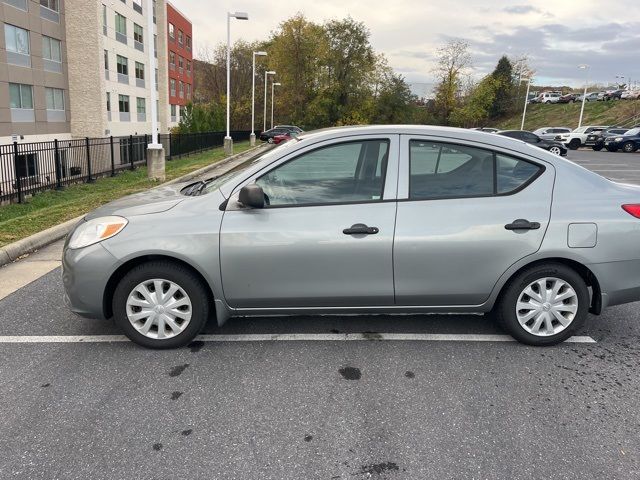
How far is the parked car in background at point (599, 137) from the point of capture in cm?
3532

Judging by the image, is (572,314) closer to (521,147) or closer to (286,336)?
(521,147)

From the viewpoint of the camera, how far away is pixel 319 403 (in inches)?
122

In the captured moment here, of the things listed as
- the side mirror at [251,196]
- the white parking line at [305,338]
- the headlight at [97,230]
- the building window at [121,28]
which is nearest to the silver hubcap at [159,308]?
the white parking line at [305,338]

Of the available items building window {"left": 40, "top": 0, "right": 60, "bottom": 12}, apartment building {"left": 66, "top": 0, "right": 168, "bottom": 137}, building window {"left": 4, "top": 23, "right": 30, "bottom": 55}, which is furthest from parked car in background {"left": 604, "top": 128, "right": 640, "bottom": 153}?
building window {"left": 40, "top": 0, "right": 60, "bottom": 12}

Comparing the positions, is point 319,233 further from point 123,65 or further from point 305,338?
point 123,65

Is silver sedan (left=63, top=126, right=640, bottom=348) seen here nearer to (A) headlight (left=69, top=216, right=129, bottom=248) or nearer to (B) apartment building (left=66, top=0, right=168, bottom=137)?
(A) headlight (left=69, top=216, right=129, bottom=248)

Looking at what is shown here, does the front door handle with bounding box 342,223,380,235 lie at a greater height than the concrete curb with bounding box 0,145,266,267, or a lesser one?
greater

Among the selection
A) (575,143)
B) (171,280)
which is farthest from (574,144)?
(171,280)

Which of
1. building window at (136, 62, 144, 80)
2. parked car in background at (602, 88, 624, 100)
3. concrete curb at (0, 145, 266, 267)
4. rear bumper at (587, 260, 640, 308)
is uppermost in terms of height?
parked car in background at (602, 88, 624, 100)

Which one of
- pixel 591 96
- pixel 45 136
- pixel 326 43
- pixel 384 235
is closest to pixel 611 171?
pixel 384 235

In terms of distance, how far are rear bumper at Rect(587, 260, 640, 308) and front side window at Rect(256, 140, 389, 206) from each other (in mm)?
1777

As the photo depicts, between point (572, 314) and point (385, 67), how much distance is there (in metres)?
63.8

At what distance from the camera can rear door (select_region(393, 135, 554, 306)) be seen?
363 centimetres

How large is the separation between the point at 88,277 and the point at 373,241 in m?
2.09
